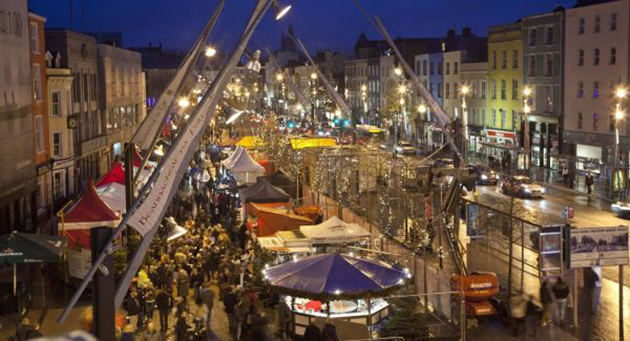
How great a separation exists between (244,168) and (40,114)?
34.3 feet

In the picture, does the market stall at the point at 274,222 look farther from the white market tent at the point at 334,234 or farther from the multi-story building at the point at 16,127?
the multi-story building at the point at 16,127

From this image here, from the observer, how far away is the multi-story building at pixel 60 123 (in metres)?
43.0

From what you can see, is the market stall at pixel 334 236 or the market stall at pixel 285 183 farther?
the market stall at pixel 285 183

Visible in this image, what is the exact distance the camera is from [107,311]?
7996mm

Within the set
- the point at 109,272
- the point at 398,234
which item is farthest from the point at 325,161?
the point at 109,272

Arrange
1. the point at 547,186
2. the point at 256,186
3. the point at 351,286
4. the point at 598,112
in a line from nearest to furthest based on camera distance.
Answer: the point at 351,286
the point at 256,186
the point at 547,186
the point at 598,112

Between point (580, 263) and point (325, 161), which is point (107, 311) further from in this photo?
point (325, 161)

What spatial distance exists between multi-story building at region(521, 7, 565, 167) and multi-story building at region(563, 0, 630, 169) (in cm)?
112

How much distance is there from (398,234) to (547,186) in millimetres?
27491

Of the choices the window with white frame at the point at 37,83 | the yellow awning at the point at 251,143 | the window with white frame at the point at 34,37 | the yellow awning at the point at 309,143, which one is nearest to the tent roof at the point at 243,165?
the yellow awning at the point at 309,143

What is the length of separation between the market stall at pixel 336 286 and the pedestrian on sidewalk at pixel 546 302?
3745 millimetres

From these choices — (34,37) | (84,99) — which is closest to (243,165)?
(34,37)

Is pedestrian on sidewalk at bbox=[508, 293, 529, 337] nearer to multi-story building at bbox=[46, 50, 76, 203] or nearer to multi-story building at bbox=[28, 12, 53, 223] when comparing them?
multi-story building at bbox=[28, 12, 53, 223]

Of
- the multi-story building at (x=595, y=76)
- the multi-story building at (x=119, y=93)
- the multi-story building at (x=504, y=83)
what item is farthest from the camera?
the multi-story building at (x=504, y=83)
